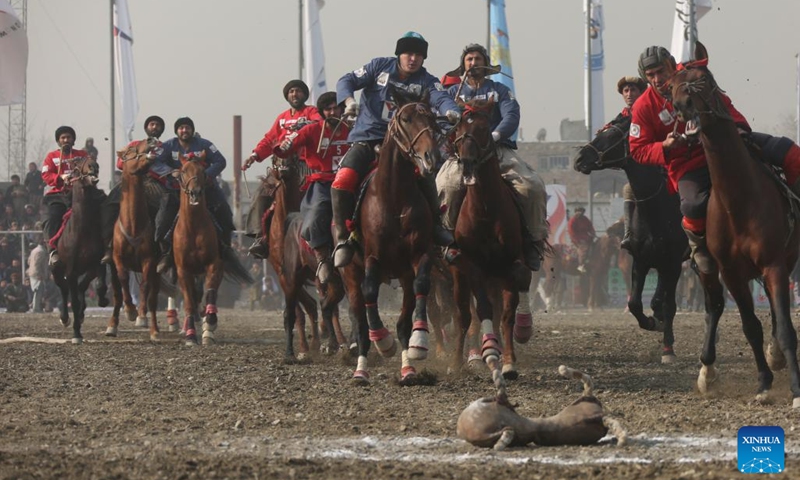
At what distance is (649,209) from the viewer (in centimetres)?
1417

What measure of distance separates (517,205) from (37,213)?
22.2 m

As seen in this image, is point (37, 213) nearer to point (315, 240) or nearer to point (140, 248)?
point (140, 248)

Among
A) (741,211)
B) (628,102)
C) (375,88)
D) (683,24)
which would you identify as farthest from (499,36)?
(741,211)

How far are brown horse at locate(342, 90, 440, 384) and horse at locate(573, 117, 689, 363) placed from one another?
9.95 feet

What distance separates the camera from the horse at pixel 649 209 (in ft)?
46.2

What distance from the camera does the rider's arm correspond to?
12.2 m

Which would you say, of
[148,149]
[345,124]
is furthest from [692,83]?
[148,149]

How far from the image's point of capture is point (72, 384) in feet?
39.9

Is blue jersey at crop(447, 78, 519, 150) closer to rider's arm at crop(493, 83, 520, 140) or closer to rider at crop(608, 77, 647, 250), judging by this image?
rider's arm at crop(493, 83, 520, 140)

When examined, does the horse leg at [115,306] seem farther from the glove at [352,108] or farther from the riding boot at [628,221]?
the glove at [352,108]

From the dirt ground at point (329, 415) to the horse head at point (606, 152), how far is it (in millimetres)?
1999

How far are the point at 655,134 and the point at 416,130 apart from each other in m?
1.86

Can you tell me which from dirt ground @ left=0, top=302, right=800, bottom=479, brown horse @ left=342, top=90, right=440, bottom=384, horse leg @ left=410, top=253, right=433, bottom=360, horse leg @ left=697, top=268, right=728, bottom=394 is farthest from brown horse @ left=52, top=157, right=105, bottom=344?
horse leg @ left=697, top=268, right=728, bottom=394

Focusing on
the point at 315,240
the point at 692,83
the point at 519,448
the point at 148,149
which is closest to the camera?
the point at 519,448
